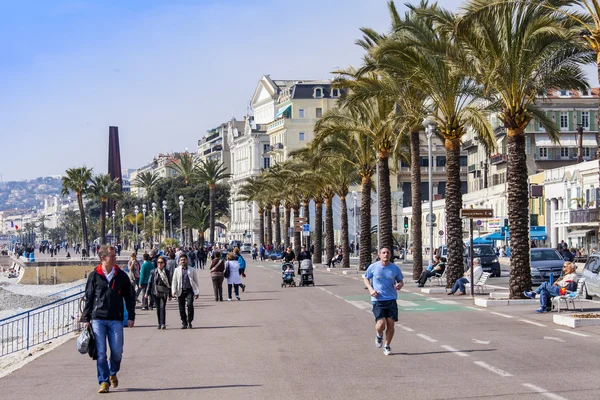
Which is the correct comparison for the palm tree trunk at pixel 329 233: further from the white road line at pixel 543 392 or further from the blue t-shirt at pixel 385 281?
the white road line at pixel 543 392

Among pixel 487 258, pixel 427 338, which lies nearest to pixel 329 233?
pixel 487 258

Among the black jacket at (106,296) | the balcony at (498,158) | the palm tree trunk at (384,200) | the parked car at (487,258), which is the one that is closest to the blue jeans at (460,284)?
the palm tree trunk at (384,200)

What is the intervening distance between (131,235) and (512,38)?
14248cm

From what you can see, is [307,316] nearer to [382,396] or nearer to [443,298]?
[443,298]

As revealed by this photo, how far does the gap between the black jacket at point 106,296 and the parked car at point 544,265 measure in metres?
24.2

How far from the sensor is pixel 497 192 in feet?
282

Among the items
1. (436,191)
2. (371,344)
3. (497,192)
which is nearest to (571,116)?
(497,192)

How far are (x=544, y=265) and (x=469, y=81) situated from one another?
25.2 ft

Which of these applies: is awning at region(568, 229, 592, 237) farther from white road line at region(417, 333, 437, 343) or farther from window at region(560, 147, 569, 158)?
white road line at region(417, 333, 437, 343)

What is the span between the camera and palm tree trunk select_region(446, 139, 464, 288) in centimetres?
3297

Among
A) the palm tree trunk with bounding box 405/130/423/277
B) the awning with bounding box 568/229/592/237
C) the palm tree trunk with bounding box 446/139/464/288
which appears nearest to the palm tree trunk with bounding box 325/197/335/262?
the awning with bounding box 568/229/592/237

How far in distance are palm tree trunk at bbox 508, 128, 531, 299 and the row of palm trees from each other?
26 millimetres

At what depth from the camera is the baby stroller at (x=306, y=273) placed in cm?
4044

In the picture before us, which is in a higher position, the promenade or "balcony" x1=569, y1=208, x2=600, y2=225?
"balcony" x1=569, y1=208, x2=600, y2=225
